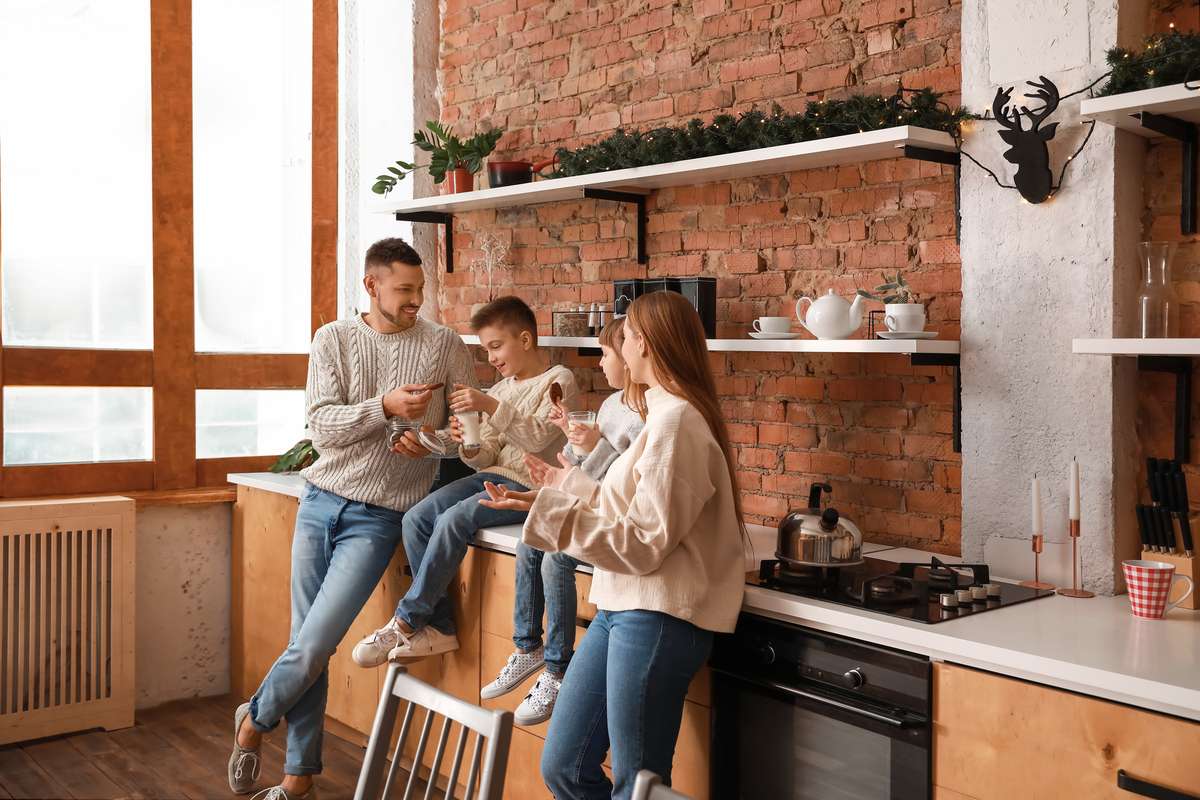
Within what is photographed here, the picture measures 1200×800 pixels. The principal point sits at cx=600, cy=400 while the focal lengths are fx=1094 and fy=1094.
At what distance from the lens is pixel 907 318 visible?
2.70m

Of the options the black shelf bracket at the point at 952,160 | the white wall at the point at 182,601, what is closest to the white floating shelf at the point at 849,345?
the black shelf bracket at the point at 952,160

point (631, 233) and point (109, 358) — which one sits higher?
point (631, 233)

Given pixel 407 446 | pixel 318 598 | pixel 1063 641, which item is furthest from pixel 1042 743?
pixel 318 598

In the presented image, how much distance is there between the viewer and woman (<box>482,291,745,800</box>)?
2264 mm

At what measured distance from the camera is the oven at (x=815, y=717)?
2141 mm

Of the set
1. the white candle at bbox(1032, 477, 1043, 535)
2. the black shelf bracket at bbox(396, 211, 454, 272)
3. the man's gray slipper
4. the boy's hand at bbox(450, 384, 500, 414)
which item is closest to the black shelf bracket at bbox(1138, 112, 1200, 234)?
the white candle at bbox(1032, 477, 1043, 535)

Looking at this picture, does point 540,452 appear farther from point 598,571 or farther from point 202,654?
point 202,654

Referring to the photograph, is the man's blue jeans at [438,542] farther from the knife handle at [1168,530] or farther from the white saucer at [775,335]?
the knife handle at [1168,530]

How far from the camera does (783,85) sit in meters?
3.28

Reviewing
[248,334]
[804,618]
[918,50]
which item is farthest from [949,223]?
[248,334]

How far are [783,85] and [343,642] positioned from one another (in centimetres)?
240

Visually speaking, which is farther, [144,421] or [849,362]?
[144,421]

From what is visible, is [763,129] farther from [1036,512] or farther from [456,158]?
[456,158]

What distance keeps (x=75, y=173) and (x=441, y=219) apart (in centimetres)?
141
